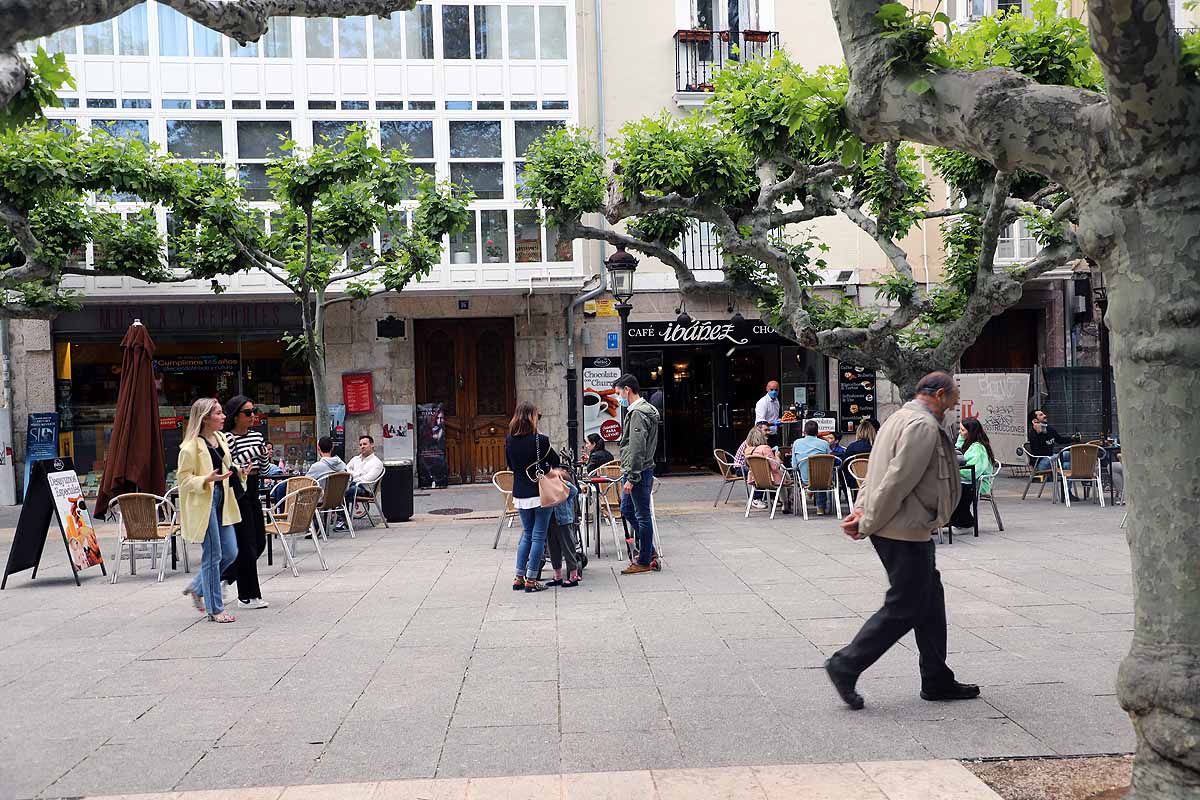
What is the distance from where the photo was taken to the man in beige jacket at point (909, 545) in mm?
4996

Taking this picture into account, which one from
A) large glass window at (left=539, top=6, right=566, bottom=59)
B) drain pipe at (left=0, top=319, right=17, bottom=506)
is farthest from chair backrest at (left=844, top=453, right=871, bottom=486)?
drain pipe at (left=0, top=319, right=17, bottom=506)

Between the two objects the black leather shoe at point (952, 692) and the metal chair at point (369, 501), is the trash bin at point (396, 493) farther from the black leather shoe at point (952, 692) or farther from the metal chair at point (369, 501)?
the black leather shoe at point (952, 692)

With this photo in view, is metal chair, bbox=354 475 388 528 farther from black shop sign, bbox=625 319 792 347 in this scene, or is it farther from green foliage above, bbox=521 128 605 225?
black shop sign, bbox=625 319 792 347

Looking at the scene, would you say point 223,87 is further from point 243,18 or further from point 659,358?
point 243,18

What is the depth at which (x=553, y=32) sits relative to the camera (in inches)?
758

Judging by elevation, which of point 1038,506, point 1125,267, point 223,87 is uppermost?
point 223,87

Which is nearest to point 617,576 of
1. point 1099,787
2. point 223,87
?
point 1099,787

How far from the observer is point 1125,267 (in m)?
3.42

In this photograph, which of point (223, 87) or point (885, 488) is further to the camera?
point (223, 87)

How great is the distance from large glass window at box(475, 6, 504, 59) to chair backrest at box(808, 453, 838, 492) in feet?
34.5

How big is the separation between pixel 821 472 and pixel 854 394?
8.37 m

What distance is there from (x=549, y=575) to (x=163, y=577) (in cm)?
375

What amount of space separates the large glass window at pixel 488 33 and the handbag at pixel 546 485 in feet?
41.6

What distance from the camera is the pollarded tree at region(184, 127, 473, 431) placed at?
1364 cm
